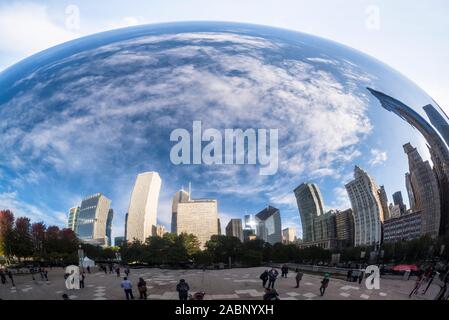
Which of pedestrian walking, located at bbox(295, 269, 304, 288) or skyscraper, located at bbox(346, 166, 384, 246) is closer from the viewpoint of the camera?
skyscraper, located at bbox(346, 166, 384, 246)

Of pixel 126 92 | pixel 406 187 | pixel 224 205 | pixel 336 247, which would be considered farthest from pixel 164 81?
pixel 406 187

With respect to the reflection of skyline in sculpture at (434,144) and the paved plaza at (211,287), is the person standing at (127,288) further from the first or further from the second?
the reflection of skyline in sculpture at (434,144)

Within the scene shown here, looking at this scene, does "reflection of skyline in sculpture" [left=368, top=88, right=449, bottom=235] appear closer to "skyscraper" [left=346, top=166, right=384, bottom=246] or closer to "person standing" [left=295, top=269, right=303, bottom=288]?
"skyscraper" [left=346, top=166, right=384, bottom=246]

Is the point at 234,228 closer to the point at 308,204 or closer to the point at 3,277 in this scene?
the point at 308,204

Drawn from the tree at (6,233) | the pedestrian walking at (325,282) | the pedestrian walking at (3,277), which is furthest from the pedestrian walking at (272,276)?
the pedestrian walking at (3,277)

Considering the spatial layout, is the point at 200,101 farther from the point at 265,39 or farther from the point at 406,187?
the point at 406,187

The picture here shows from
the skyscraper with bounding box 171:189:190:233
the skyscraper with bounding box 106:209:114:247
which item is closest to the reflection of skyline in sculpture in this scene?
the skyscraper with bounding box 171:189:190:233
